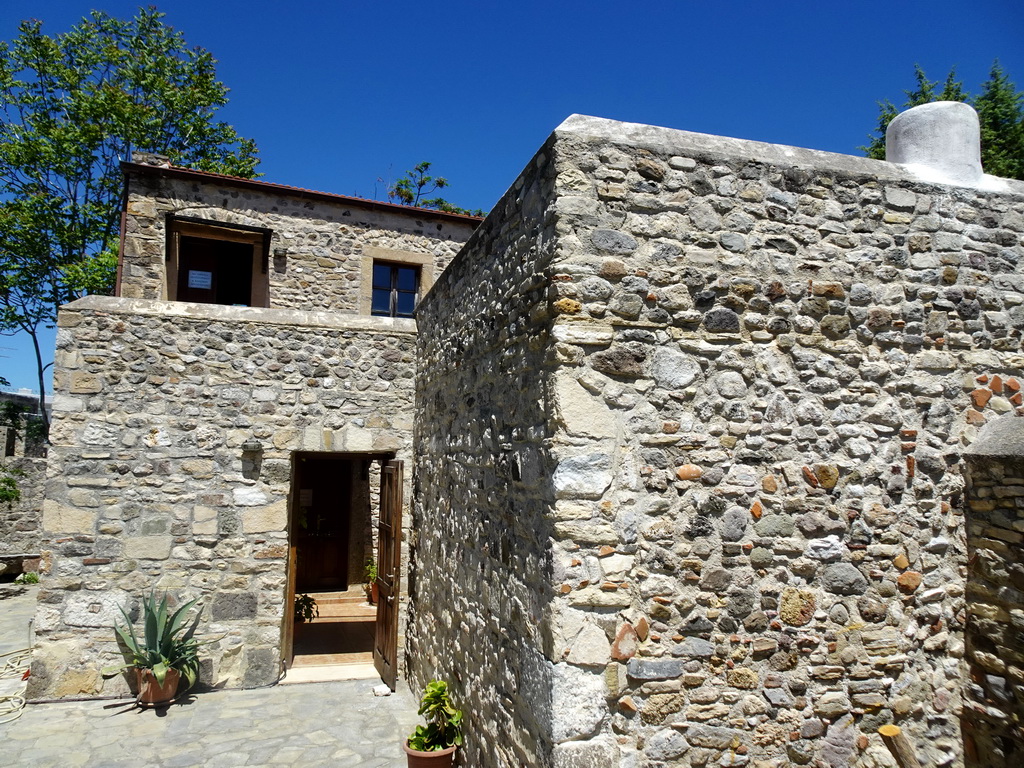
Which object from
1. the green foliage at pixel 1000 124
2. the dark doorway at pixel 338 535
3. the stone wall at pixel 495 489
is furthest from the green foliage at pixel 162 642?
the green foliage at pixel 1000 124

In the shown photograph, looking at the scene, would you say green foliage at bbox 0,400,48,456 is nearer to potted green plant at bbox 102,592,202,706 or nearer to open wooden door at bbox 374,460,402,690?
potted green plant at bbox 102,592,202,706

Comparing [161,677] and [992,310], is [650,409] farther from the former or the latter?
[161,677]

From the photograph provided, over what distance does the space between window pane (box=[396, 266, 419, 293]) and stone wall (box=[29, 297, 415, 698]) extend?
438 centimetres

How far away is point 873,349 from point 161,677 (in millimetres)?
5732

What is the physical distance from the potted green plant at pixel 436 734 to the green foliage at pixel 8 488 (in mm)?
10233

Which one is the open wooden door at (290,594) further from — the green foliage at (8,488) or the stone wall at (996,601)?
the green foliage at (8,488)

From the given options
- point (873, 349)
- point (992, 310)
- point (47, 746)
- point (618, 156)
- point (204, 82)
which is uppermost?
point (204, 82)

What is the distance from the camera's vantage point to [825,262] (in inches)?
133

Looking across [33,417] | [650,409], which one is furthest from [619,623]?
[33,417]

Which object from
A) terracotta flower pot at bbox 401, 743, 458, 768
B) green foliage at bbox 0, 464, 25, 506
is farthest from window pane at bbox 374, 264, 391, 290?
terracotta flower pot at bbox 401, 743, 458, 768

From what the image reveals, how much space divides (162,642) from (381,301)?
6.00 m

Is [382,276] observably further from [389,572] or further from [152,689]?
[152,689]

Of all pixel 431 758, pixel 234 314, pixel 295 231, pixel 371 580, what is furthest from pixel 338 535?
pixel 431 758

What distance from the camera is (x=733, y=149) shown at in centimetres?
339
